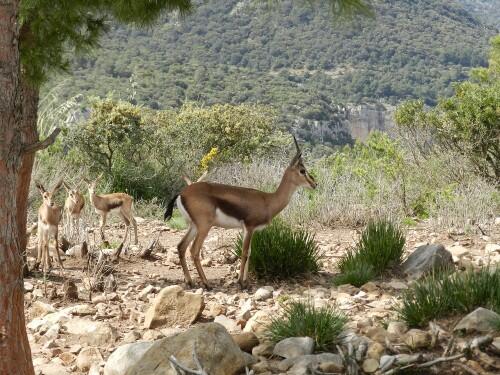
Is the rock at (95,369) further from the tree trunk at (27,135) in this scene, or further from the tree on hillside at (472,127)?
the tree on hillside at (472,127)

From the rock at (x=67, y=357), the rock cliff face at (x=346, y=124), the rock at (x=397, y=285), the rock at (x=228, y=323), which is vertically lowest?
the rock at (x=67, y=357)

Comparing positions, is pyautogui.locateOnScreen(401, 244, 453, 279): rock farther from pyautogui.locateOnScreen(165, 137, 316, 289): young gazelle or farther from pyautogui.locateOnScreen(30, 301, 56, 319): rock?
pyautogui.locateOnScreen(30, 301, 56, 319): rock

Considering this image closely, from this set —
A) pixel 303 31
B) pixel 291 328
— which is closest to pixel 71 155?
pixel 291 328

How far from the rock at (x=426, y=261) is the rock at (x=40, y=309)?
3.72m

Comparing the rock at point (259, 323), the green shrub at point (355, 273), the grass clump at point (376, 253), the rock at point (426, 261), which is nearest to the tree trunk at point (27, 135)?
the rock at point (259, 323)

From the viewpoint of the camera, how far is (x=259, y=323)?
5547 mm

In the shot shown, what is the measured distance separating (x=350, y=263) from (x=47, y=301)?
3212 millimetres

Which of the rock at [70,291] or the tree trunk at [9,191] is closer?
the tree trunk at [9,191]

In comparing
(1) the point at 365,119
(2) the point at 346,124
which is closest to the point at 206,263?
(2) the point at 346,124

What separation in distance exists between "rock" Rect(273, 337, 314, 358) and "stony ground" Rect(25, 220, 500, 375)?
15 cm

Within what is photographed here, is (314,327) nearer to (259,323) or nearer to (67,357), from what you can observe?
(259,323)

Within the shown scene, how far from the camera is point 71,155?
16.7 metres

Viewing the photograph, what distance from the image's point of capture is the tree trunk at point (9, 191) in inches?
150

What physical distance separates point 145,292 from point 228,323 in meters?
1.36
